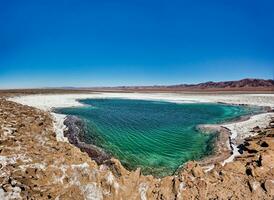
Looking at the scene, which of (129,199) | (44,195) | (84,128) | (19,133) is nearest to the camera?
(44,195)

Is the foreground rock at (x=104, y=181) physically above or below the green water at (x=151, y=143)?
above

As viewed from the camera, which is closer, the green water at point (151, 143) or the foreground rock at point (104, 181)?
the foreground rock at point (104, 181)

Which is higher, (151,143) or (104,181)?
(104,181)

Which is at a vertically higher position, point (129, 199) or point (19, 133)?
point (19, 133)

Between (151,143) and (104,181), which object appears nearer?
(104,181)

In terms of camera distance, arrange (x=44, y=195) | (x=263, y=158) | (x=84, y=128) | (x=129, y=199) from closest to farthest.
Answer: (x=44, y=195) < (x=129, y=199) < (x=263, y=158) < (x=84, y=128)

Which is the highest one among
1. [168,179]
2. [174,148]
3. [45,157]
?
[45,157]

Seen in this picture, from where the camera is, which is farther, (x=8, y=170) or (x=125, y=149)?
(x=125, y=149)

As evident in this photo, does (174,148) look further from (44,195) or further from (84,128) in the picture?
(44,195)

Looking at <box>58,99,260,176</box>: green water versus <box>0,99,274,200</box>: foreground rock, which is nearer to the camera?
<box>0,99,274,200</box>: foreground rock

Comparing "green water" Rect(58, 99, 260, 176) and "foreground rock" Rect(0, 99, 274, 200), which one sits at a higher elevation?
"foreground rock" Rect(0, 99, 274, 200)

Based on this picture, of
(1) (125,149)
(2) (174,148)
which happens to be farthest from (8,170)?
(2) (174,148)
